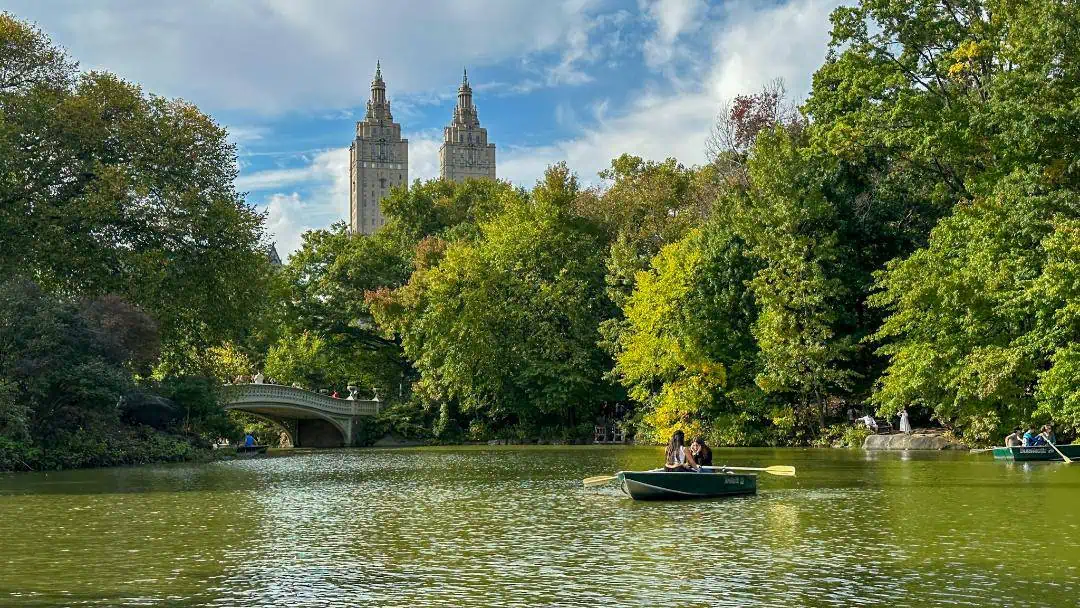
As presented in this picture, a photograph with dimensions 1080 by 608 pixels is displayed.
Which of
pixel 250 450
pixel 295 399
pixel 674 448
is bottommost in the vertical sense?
pixel 674 448

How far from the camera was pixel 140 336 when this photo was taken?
40125mm

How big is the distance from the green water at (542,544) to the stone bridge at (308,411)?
30.2 meters

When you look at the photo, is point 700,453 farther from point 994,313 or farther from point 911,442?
point 911,442

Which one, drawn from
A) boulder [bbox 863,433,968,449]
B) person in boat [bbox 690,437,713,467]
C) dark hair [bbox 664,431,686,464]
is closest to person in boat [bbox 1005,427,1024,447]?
boulder [bbox 863,433,968,449]

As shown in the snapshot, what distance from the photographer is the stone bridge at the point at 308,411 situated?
59781mm

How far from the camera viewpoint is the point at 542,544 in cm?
1655

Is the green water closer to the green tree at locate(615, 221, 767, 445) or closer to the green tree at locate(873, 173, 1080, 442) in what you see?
Answer: the green tree at locate(873, 173, 1080, 442)

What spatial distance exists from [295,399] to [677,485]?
141ft

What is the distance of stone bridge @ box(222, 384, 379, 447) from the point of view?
196 feet

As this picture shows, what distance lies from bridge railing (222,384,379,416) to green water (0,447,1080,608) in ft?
83.0

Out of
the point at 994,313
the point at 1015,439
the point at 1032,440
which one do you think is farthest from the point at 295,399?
the point at 1032,440

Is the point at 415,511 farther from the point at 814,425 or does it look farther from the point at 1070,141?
the point at 814,425

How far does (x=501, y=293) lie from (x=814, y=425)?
19291 millimetres

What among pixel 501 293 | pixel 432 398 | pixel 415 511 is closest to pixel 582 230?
pixel 501 293
